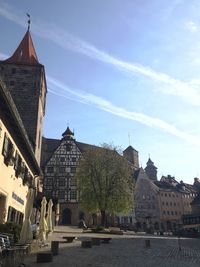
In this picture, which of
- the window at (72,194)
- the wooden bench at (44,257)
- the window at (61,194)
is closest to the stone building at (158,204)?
the window at (72,194)

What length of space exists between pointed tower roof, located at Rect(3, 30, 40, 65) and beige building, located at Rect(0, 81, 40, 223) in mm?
24186

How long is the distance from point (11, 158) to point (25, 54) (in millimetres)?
32228

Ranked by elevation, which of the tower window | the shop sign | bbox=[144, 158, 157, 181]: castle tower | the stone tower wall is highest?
bbox=[144, 158, 157, 181]: castle tower

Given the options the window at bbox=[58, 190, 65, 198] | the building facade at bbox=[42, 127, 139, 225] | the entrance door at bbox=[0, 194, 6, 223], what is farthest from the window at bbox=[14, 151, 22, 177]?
the window at bbox=[58, 190, 65, 198]

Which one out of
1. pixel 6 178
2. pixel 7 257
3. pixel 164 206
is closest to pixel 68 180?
pixel 164 206

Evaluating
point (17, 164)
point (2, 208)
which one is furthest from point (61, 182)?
point (2, 208)

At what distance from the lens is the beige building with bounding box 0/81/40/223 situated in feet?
60.7

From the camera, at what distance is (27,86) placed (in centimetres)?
4575

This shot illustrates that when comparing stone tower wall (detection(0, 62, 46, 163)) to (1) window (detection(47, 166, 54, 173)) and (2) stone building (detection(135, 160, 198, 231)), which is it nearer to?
(1) window (detection(47, 166, 54, 173))

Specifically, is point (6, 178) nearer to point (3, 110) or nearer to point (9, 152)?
point (9, 152)

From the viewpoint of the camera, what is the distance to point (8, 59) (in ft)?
160

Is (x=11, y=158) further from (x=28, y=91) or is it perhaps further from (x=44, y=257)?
(x=28, y=91)

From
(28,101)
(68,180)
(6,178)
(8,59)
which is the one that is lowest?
(6,178)

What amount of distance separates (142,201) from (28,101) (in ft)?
141
